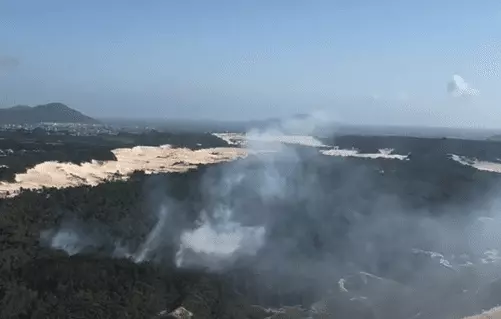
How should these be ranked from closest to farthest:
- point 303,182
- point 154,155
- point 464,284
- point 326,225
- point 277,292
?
point 277,292
point 464,284
point 326,225
point 303,182
point 154,155

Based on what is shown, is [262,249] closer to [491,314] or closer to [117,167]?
[491,314]

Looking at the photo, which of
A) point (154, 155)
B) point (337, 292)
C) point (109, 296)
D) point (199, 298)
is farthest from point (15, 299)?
point (154, 155)

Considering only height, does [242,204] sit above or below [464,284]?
above

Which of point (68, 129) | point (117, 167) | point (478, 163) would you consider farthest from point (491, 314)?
point (68, 129)

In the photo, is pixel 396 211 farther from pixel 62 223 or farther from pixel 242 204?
pixel 62 223

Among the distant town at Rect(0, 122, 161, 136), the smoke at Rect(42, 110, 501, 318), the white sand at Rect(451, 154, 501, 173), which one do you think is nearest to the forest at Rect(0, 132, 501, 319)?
the smoke at Rect(42, 110, 501, 318)
